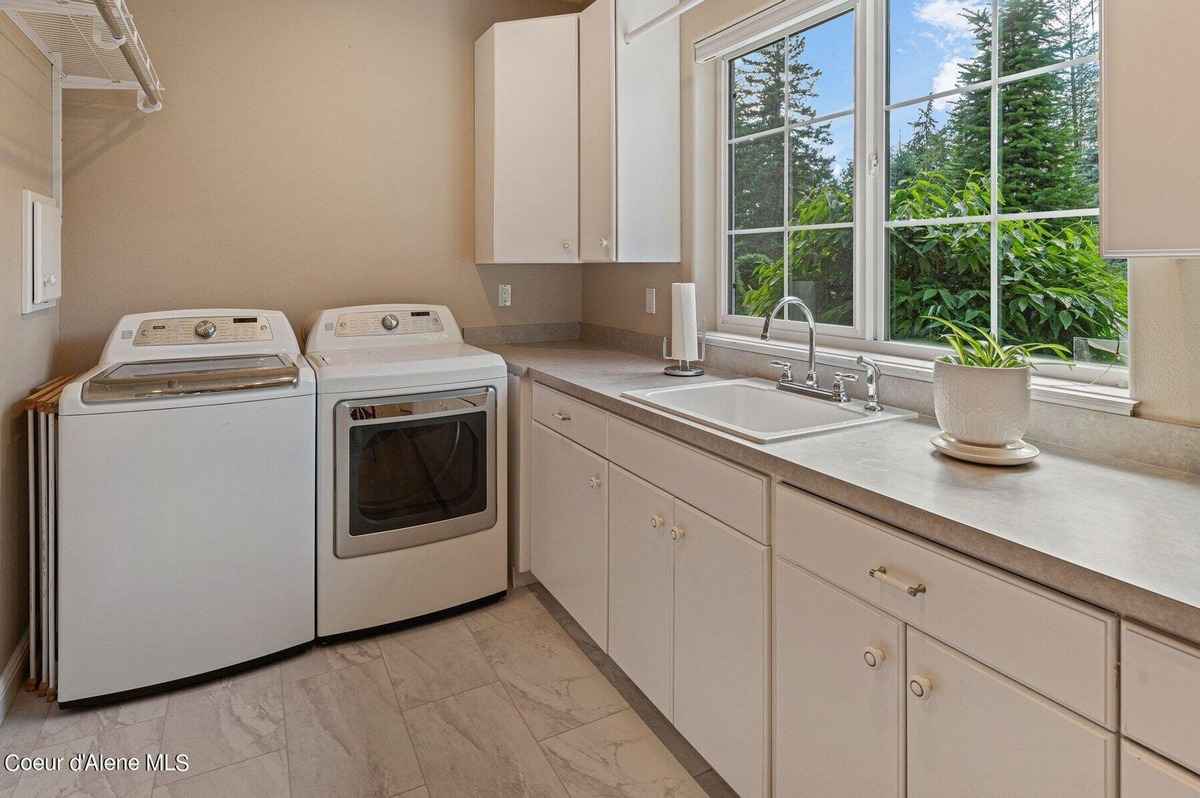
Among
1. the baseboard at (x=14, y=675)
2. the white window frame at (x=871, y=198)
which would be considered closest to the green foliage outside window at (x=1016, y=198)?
the white window frame at (x=871, y=198)

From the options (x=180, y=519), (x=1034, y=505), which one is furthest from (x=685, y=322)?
(x=180, y=519)

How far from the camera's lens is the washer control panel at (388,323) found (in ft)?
9.21

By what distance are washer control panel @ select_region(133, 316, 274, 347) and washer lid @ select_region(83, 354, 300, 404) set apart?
0.43 ft

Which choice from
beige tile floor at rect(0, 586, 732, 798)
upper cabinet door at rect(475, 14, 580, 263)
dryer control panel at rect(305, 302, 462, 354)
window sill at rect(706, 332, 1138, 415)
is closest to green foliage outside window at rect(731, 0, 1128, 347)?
window sill at rect(706, 332, 1138, 415)

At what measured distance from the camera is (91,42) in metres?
2.01

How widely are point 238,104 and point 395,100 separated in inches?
24.1

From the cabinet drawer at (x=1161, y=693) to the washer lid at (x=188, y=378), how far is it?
2.13m

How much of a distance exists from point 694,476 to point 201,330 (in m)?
1.92

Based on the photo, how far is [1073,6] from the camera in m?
1.51

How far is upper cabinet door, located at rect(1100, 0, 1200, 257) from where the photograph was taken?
38.3 inches

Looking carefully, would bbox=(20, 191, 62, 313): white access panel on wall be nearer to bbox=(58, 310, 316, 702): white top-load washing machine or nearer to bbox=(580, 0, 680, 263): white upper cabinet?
bbox=(58, 310, 316, 702): white top-load washing machine

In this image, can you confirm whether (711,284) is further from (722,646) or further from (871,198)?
(722,646)

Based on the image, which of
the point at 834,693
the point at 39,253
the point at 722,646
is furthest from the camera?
the point at 39,253

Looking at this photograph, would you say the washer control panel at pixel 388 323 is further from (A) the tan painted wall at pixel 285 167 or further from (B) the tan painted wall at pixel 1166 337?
(B) the tan painted wall at pixel 1166 337
